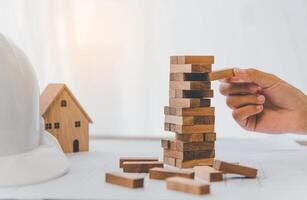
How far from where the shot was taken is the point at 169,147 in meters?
0.99

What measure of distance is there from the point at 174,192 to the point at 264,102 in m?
0.55

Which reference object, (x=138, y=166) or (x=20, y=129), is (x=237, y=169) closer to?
(x=138, y=166)

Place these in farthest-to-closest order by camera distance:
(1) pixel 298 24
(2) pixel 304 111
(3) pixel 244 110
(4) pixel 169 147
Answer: (1) pixel 298 24
(2) pixel 304 111
(3) pixel 244 110
(4) pixel 169 147

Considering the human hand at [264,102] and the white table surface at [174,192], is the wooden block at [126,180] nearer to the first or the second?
the white table surface at [174,192]

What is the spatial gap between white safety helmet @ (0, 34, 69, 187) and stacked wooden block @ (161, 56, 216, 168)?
8.0 inches

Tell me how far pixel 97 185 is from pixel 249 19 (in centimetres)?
97

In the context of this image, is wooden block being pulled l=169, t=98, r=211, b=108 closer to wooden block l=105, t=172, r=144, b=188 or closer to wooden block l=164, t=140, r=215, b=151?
wooden block l=164, t=140, r=215, b=151

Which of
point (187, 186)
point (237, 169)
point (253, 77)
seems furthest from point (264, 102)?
point (187, 186)

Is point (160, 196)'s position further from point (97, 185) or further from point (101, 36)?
point (101, 36)

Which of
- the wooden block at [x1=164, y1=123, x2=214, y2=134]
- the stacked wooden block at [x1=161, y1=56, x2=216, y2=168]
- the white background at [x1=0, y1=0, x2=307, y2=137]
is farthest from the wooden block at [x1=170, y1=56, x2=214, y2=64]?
the white background at [x1=0, y1=0, x2=307, y2=137]

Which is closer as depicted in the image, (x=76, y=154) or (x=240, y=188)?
(x=240, y=188)

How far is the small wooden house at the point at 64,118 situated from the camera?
1.13 meters

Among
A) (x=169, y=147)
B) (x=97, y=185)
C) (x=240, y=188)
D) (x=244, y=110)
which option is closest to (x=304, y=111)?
(x=244, y=110)

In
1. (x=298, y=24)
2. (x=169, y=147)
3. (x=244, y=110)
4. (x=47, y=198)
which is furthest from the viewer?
(x=298, y=24)
